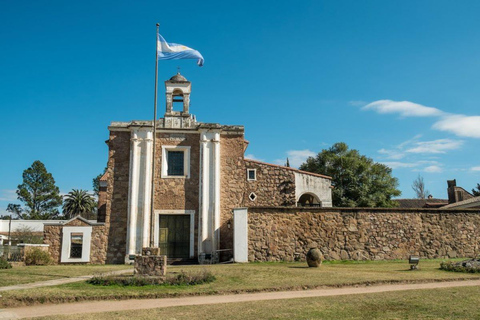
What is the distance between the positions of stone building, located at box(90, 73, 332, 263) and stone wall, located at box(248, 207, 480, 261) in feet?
8.28

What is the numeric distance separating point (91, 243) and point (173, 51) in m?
11.2

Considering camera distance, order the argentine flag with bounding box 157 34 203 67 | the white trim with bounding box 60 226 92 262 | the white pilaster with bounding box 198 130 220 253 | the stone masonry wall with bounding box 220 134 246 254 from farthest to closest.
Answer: the stone masonry wall with bounding box 220 134 246 254 < the white pilaster with bounding box 198 130 220 253 < the white trim with bounding box 60 226 92 262 < the argentine flag with bounding box 157 34 203 67

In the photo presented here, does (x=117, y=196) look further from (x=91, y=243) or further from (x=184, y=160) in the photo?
(x=184, y=160)

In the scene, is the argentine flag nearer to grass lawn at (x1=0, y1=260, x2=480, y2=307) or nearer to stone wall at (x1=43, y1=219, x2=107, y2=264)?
grass lawn at (x1=0, y1=260, x2=480, y2=307)

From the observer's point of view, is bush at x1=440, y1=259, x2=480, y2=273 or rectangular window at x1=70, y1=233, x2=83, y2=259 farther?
rectangular window at x1=70, y1=233, x2=83, y2=259

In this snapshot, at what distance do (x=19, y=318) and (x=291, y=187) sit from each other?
17.0m

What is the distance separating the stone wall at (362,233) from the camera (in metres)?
20.5

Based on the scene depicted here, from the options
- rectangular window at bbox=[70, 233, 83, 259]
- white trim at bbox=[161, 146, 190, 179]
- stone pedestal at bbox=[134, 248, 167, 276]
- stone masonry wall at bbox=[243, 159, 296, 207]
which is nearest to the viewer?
stone pedestal at bbox=[134, 248, 167, 276]

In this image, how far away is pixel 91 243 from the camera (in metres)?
21.6

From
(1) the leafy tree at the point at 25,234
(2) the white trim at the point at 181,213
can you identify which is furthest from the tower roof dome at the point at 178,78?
(1) the leafy tree at the point at 25,234

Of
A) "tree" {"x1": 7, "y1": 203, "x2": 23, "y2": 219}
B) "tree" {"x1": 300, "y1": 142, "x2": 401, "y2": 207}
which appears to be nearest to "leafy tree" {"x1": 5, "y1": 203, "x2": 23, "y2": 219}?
"tree" {"x1": 7, "y1": 203, "x2": 23, "y2": 219}

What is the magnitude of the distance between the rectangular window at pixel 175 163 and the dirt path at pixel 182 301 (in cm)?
1253

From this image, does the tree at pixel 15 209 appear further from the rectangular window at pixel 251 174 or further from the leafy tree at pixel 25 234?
the rectangular window at pixel 251 174

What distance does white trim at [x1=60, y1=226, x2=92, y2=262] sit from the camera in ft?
69.8
